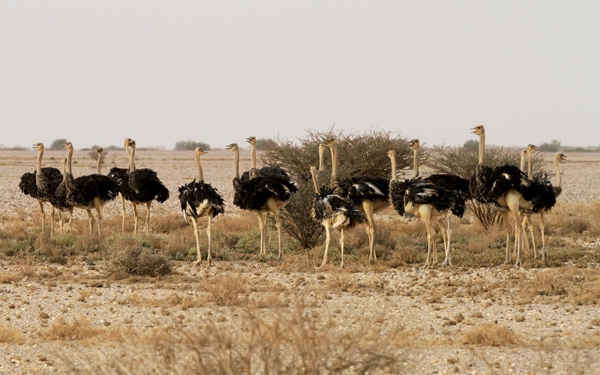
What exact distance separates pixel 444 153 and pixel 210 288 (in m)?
12.0

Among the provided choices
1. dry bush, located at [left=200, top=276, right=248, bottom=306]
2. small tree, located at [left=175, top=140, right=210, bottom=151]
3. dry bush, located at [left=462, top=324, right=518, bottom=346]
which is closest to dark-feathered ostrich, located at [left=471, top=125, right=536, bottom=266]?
dry bush, located at [left=200, top=276, right=248, bottom=306]

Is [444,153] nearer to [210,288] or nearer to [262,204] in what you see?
[262,204]

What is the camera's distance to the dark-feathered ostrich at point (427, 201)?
15172 millimetres

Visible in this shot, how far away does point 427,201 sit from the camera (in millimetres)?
15172

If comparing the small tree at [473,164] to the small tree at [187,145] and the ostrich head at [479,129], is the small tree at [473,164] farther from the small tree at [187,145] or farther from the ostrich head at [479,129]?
the small tree at [187,145]

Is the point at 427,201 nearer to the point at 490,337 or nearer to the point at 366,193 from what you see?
the point at 366,193

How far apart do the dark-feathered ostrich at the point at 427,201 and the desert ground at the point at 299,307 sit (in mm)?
889

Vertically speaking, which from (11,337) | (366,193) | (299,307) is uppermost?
(366,193)

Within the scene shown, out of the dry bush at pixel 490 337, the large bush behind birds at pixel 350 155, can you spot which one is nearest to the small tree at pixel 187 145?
the large bush behind birds at pixel 350 155

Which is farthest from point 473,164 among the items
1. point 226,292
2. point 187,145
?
point 187,145

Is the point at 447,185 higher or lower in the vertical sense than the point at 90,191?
higher

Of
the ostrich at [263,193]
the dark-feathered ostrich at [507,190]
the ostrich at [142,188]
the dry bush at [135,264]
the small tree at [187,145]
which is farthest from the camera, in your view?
the small tree at [187,145]

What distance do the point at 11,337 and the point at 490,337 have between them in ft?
17.8

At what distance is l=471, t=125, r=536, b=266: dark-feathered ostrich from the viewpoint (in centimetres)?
1510
